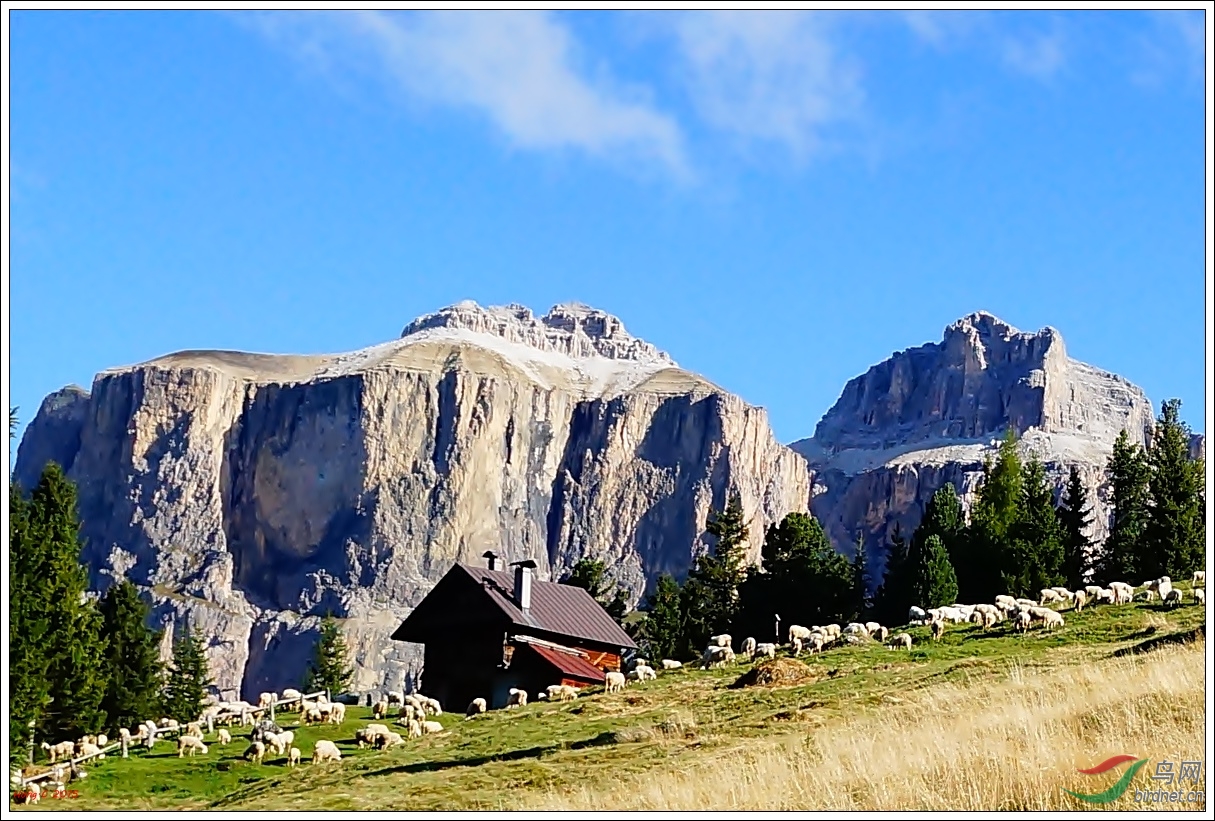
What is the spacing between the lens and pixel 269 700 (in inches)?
1880

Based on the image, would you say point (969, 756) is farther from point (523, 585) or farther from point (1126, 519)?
point (1126, 519)

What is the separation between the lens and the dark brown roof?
2223 inches

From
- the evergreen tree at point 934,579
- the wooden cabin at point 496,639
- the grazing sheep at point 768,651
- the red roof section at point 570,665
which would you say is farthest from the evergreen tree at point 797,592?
the grazing sheep at point 768,651

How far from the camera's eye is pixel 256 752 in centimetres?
3528

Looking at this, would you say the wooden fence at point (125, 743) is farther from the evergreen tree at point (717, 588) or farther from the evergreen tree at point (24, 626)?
the evergreen tree at point (717, 588)

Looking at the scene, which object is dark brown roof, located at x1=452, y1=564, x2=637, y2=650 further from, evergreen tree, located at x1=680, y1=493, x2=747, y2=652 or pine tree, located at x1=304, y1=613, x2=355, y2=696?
pine tree, located at x1=304, y1=613, x2=355, y2=696

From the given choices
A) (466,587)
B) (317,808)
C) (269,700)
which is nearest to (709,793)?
(317,808)

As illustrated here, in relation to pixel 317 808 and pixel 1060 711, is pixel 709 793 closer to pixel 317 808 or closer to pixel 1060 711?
pixel 1060 711

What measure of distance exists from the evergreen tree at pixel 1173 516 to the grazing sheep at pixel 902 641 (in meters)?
31.3

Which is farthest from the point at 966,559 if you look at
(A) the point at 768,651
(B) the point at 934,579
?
(A) the point at 768,651

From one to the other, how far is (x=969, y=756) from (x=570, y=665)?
38.3 m

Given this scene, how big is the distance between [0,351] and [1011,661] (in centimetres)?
2353

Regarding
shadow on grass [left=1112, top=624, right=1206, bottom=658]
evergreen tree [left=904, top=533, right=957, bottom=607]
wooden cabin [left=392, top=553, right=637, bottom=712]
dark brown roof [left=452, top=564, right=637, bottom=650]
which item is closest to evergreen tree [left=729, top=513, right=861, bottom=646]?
evergreen tree [left=904, top=533, right=957, bottom=607]

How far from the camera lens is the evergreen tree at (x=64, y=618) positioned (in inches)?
1742
